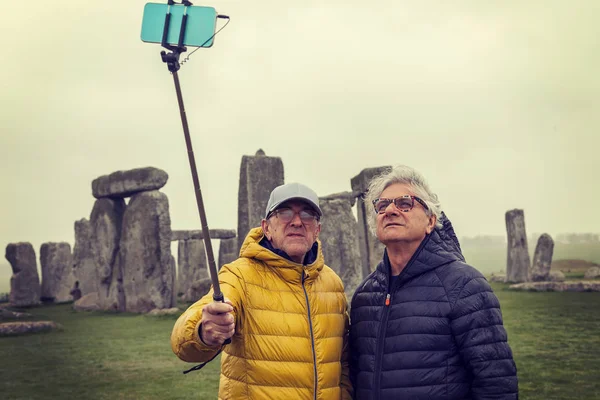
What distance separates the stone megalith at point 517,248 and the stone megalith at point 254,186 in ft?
43.5

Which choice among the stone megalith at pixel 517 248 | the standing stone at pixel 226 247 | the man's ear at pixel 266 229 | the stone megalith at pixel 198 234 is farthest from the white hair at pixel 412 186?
the standing stone at pixel 226 247

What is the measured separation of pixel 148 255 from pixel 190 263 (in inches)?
252

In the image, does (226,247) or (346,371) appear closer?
(346,371)

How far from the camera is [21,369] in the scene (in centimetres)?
884

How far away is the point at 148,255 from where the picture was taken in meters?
15.4

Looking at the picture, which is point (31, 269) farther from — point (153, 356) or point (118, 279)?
point (153, 356)

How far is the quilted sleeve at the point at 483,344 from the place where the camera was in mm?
2564

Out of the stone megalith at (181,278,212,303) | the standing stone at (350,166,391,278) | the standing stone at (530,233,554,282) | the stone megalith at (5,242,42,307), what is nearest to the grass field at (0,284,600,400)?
the stone megalith at (181,278,212,303)

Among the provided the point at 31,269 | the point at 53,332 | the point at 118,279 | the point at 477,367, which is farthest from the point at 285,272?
the point at 31,269

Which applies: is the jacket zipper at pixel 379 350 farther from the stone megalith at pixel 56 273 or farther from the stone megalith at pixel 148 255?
the stone megalith at pixel 56 273

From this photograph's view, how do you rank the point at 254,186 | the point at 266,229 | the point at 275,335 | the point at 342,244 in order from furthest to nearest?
the point at 342,244 → the point at 254,186 → the point at 266,229 → the point at 275,335

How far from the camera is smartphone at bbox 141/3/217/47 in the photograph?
8.51ft

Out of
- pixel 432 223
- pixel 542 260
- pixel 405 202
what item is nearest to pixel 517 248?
pixel 542 260

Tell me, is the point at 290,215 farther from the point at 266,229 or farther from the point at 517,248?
the point at 517,248
